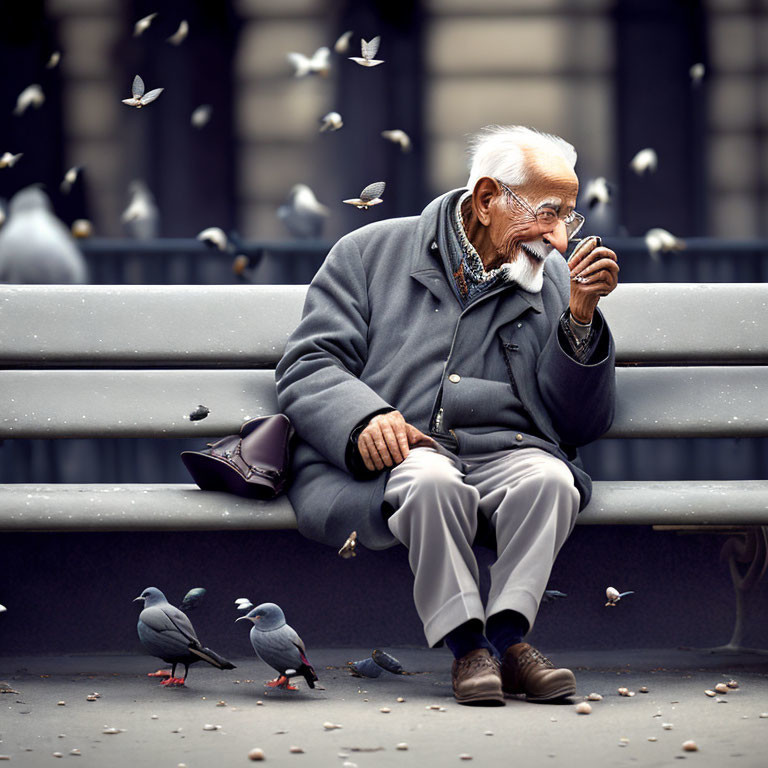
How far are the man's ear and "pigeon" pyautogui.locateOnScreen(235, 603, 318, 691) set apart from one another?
104cm

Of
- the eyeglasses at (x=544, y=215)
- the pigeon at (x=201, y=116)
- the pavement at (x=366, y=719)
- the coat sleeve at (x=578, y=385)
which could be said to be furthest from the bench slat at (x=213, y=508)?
the pigeon at (x=201, y=116)

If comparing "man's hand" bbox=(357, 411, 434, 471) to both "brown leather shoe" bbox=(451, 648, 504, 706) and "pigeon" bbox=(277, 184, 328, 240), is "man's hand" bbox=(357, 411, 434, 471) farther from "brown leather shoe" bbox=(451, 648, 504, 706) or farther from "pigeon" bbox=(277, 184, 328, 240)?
"pigeon" bbox=(277, 184, 328, 240)

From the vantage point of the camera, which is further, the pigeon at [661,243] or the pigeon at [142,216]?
the pigeon at [142,216]

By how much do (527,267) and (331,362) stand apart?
519 millimetres

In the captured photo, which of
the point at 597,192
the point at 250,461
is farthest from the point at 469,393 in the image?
the point at 597,192

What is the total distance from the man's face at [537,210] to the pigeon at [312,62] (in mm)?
2531

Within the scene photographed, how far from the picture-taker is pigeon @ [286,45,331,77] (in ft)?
17.8

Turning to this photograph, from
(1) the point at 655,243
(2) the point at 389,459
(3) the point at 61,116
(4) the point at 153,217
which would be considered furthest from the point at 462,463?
(3) the point at 61,116

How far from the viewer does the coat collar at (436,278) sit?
3.11m

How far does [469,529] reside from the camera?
9.05 ft

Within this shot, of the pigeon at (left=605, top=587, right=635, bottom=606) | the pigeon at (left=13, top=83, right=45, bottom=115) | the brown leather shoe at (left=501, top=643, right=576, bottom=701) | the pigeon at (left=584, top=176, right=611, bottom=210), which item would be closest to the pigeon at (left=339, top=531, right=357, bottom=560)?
the brown leather shoe at (left=501, top=643, right=576, bottom=701)

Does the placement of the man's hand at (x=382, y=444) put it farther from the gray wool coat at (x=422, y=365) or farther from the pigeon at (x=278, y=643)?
the pigeon at (x=278, y=643)

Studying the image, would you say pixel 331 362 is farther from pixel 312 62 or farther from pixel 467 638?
pixel 312 62

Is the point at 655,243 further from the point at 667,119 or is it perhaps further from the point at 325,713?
the point at 325,713
